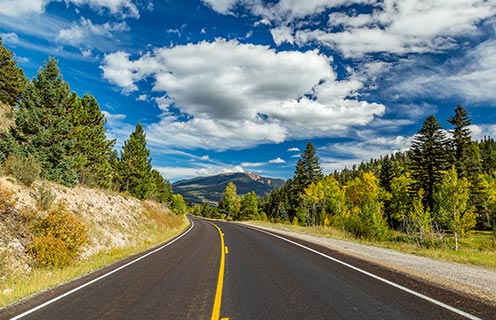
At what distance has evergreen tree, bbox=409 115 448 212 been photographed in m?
37.9

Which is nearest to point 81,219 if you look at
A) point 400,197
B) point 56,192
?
point 56,192

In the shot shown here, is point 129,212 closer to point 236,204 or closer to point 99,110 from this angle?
point 99,110

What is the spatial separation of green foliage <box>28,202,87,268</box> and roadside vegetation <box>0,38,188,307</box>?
34 mm

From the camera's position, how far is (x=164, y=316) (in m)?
5.11

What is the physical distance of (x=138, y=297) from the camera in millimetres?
6406

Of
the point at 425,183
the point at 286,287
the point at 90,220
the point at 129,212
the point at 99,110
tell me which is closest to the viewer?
the point at 286,287

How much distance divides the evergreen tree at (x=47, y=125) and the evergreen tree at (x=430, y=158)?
4336 centimetres

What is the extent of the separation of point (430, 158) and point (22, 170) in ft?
148

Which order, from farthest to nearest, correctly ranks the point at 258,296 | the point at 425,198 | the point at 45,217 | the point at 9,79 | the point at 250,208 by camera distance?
the point at 250,208 → the point at 425,198 → the point at 9,79 → the point at 45,217 → the point at 258,296

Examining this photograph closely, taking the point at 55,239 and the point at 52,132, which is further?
the point at 52,132

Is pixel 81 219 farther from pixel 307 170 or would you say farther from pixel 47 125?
pixel 307 170

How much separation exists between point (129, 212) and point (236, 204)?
69.0m

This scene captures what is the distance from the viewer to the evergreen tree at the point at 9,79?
33.8 meters

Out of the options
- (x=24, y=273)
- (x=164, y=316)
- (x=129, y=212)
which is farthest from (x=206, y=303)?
(x=129, y=212)
